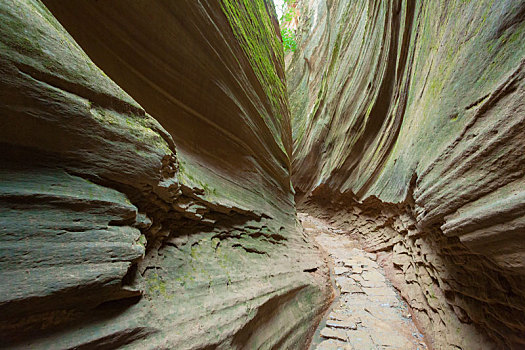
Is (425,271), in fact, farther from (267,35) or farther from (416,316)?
(267,35)

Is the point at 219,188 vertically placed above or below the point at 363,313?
above

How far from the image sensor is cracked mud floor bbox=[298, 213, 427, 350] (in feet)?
10.1

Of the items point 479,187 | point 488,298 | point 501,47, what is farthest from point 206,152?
point 488,298

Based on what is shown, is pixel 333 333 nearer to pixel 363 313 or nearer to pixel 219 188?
pixel 363 313

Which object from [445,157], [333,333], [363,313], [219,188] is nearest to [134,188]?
[219,188]

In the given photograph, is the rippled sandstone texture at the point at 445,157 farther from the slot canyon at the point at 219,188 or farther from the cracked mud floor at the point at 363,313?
the cracked mud floor at the point at 363,313

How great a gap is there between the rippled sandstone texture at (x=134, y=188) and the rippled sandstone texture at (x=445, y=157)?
215 centimetres

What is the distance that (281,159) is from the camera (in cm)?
553

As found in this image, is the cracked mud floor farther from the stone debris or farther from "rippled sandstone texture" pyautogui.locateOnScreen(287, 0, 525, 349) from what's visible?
"rippled sandstone texture" pyautogui.locateOnScreen(287, 0, 525, 349)

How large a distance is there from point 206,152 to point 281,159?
8.96ft

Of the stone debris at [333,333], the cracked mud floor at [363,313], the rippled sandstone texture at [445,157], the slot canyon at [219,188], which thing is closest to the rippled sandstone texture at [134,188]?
the slot canyon at [219,188]

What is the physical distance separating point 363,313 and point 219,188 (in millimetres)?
3459

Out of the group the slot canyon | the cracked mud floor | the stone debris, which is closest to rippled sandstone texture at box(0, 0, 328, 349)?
the slot canyon

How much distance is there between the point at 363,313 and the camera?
12.4ft
